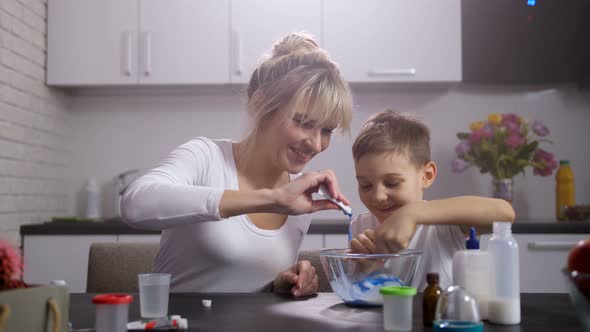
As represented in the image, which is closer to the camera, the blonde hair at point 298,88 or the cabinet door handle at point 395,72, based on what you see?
the blonde hair at point 298,88

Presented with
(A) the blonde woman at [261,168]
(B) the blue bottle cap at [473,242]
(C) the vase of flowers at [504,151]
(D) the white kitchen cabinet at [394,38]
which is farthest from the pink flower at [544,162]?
(B) the blue bottle cap at [473,242]

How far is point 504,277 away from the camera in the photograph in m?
1.02

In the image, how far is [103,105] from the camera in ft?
11.1

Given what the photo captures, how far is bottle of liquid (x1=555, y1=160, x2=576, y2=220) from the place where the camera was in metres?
3.07

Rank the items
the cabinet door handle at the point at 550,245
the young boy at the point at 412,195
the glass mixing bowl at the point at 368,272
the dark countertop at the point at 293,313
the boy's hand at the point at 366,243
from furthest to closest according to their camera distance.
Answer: the cabinet door handle at the point at 550,245, the young boy at the point at 412,195, the boy's hand at the point at 366,243, the glass mixing bowl at the point at 368,272, the dark countertop at the point at 293,313

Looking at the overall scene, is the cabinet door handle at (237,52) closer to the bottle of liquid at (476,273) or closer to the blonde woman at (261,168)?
the blonde woman at (261,168)

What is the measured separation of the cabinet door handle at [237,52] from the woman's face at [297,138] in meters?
1.37

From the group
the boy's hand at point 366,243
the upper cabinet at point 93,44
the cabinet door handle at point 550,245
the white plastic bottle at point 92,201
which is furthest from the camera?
the white plastic bottle at point 92,201

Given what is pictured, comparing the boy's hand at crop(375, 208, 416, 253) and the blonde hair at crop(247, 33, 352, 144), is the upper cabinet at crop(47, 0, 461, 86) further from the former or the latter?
the boy's hand at crop(375, 208, 416, 253)

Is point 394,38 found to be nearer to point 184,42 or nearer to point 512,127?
point 512,127

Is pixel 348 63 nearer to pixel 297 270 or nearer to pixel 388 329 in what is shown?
pixel 297 270

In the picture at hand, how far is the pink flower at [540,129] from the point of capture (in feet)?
10.1

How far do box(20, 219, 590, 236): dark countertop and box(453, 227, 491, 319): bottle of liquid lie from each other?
1674 millimetres

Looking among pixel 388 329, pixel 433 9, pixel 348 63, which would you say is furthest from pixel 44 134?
pixel 388 329
